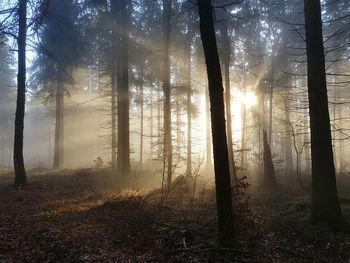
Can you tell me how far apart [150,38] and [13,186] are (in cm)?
1214

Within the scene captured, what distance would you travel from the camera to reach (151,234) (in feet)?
26.2

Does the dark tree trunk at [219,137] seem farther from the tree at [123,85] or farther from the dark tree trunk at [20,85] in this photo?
the tree at [123,85]

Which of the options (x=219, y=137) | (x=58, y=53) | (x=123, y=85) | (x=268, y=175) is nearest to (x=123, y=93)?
(x=123, y=85)

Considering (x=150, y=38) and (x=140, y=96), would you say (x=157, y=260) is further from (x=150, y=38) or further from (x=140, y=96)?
(x=140, y=96)

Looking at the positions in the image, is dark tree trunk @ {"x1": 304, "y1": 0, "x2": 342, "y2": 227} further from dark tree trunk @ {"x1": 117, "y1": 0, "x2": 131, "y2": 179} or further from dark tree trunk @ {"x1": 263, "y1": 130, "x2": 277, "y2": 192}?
dark tree trunk @ {"x1": 117, "y1": 0, "x2": 131, "y2": 179}

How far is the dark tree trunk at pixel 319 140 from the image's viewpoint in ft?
29.4

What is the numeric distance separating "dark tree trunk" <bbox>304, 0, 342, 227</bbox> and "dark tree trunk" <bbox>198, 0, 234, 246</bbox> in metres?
3.31

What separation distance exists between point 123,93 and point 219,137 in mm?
13003

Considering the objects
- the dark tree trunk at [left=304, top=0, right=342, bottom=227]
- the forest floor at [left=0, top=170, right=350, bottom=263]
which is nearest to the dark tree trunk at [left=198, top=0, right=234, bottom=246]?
the forest floor at [left=0, top=170, right=350, bottom=263]

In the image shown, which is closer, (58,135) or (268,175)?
(268,175)

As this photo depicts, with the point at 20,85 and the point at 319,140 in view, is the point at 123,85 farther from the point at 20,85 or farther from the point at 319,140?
the point at 319,140

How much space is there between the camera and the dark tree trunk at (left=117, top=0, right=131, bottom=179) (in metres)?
18.8

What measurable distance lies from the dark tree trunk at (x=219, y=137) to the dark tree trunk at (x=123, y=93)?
39.4ft

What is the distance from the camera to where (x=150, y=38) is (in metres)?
21.5
